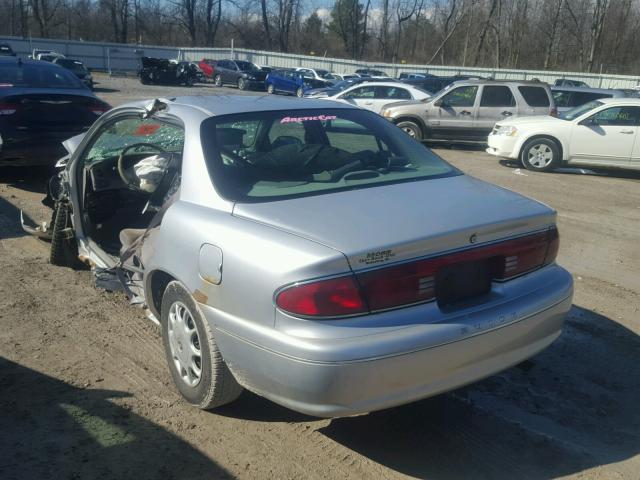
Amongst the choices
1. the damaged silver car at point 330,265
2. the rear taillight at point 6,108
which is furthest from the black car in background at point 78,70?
the damaged silver car at point 330,265

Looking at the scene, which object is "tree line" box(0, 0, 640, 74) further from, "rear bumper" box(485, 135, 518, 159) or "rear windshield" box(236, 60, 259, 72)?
"rear bumper" box(485, 135, 518, 159)

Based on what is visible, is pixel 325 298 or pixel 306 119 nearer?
pixel 325 298

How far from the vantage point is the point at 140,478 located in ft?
9.49

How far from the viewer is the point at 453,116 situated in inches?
617

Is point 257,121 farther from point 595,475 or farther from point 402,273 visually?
point 595,475

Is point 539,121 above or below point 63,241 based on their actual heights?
above

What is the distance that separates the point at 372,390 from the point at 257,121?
1925mm

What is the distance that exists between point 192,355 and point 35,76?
7.24 m

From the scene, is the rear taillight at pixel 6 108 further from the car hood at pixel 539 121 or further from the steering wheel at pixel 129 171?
the car hood at pixel 539 121

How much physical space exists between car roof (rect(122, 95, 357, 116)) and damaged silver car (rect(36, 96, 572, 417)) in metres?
0.02

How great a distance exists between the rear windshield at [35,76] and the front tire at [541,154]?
27.3 feet

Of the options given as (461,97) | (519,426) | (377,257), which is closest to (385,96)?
(461,97)

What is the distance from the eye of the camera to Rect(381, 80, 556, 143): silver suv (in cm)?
1565

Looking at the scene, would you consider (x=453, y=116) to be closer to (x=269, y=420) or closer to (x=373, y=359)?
(x=269, y=420)
